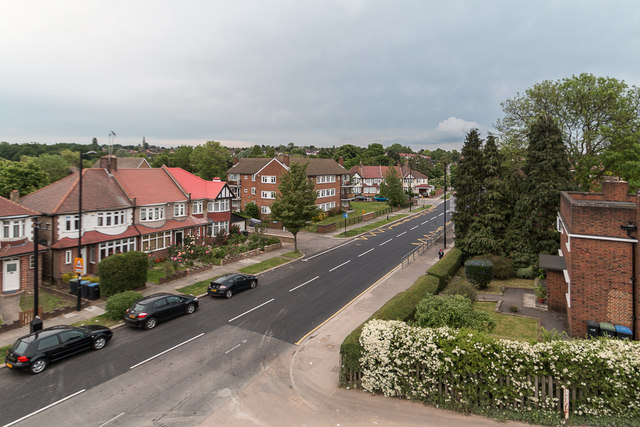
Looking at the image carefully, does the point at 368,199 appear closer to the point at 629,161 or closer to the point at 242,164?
the point at 242,164

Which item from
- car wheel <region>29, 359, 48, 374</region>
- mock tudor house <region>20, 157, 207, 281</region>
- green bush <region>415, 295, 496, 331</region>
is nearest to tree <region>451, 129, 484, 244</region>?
green bush <region>415, 295, 496, 331</region>

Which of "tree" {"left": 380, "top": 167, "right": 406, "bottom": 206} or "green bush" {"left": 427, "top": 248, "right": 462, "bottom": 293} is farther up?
"tree" {"left": 380, "top": 167, "right": 406, "bottom": 206}

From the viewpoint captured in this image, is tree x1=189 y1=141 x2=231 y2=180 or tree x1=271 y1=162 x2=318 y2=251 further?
tree x1=189 y1=141 x2=231 y2=180

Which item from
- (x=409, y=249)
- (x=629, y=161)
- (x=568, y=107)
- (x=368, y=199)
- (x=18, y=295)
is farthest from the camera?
(x=368, y=199)

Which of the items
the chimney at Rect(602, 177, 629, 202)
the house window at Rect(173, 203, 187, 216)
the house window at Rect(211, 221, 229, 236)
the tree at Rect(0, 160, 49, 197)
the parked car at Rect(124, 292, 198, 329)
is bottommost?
the parked car at Rect(124, 292, 198, 329)

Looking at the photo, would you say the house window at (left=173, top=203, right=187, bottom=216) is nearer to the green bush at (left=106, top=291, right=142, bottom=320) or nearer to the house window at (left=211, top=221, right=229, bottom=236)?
the house window at (left=211, top=221, right=229, bottom=236)

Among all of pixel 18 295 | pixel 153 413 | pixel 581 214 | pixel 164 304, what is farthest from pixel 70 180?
pixel 581 214

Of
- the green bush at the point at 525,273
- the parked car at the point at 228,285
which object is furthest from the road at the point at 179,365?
the green bush at the point at 525,273

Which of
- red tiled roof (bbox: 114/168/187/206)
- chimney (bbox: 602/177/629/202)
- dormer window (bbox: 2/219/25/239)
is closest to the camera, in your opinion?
chimney (bbox: 602/177/629/202)

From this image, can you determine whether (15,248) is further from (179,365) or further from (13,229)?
(179,365)
